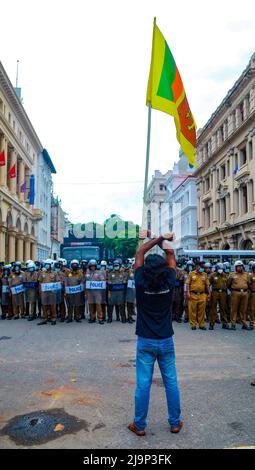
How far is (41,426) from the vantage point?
14.1ft

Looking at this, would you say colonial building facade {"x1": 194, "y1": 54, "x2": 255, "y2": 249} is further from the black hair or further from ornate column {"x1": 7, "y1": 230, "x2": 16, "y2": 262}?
the black hair

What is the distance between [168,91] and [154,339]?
4.57m

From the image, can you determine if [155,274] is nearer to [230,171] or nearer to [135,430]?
[135,430]

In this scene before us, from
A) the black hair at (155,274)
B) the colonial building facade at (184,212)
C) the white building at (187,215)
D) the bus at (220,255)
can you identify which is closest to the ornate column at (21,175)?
the colonial building facade at (184,212)

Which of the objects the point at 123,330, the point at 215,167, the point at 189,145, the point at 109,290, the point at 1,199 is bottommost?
the point at 123,330

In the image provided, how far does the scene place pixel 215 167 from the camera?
41469 millimetres

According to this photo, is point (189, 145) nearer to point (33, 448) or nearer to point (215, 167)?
point (33, 448)

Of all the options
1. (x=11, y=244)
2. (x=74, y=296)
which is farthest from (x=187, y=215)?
(x=74, y=296)

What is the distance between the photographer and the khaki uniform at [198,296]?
11.2 m

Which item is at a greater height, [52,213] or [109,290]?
[52,213]

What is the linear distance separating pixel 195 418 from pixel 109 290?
8400 millimetres

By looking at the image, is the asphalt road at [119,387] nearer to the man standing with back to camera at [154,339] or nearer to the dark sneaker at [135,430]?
the dark sneaker at [135,430]
